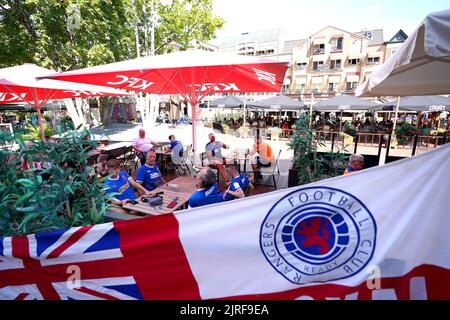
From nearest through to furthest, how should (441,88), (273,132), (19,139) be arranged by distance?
1. (19,139)
2. (441,88)
3. (273,132)

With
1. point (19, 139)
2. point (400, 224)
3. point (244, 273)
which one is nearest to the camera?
point (400, 224)

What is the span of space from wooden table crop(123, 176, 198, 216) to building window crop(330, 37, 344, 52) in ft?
125

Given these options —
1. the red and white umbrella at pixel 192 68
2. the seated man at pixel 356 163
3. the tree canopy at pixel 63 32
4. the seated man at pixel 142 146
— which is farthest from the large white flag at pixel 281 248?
the tree canopy at pixel 63 32

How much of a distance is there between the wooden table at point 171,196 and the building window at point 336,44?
125 ft

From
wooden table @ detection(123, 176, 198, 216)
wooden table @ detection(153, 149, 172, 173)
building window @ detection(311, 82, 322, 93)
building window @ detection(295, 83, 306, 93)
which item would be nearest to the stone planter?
wooden table @ detection(123, 176, 198, 216)

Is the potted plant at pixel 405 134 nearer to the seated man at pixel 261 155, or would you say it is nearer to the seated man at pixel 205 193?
the seated man at pixel 261 155

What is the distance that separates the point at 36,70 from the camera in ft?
17.6

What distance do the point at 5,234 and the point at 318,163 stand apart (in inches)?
169

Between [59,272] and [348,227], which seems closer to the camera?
[348,227]

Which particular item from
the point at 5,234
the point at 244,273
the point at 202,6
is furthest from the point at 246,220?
the point at 202,6

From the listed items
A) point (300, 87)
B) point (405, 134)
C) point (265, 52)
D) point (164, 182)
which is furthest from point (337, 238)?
point (265, 52)

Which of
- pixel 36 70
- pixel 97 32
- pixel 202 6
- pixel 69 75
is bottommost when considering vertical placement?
pixel 69 75

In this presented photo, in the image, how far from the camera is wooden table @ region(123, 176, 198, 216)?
3074 millimetres

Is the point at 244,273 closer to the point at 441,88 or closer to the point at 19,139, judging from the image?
the point at 19,139
